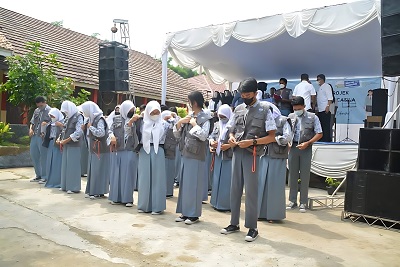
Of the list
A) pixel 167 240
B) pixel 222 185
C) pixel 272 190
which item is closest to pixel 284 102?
pixel 222 185

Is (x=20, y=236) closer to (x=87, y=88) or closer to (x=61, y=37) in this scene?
(x=87, y=88)

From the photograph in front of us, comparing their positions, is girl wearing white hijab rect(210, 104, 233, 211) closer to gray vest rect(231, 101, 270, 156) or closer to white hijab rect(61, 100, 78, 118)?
gray vest rect(231, 101, 270, 156)

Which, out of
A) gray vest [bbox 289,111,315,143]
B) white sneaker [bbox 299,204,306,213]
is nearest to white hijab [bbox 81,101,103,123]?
gray vest [bbox 289,111,315,143]

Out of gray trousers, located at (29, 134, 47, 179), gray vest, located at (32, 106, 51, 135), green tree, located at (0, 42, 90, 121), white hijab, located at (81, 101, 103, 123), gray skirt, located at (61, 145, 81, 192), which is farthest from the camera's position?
green tree, located at (0, 42, 90, 121)

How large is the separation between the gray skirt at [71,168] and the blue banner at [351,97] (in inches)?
287

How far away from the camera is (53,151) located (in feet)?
25.4

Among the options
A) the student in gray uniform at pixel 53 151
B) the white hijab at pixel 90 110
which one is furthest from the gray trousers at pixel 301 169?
the student in gray uniform at pixel 53 151

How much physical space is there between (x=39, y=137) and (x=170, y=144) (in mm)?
3047

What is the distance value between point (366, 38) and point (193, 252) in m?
7.02

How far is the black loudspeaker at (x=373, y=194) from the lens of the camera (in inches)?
202

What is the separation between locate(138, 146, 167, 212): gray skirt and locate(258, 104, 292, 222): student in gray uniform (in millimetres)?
1373

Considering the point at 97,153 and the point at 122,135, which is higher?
the point at 122,135

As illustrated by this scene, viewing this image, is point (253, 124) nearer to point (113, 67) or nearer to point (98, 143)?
point (98, 143)

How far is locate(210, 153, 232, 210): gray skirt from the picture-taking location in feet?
19.5
